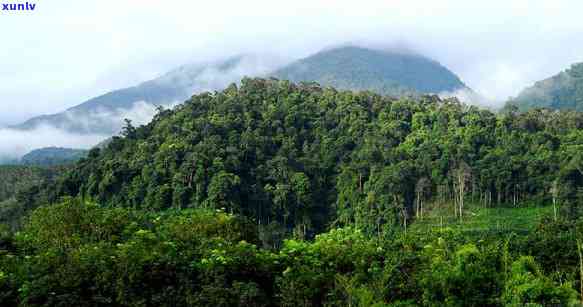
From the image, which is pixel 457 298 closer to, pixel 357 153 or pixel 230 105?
pixel 357 153

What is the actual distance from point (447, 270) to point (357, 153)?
52.1 m

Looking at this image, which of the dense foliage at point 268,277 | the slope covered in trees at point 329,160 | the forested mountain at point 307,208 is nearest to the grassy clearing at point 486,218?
the forested mountain at point 307,208

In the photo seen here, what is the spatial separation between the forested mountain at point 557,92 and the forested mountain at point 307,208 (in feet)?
243

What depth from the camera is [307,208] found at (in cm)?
6981

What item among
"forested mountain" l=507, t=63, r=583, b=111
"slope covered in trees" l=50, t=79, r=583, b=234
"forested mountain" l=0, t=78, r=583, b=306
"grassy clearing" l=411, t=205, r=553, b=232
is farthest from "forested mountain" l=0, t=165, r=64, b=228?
"forested mountain" l=507, t=63, r=583, b=111

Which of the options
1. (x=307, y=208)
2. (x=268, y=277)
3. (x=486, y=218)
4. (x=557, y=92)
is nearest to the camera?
(x=268, y=277)

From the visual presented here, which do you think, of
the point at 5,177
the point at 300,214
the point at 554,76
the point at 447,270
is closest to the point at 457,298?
the point at 447,270

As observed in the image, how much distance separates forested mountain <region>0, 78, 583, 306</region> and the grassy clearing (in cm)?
47

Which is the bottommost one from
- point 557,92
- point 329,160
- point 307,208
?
point 307,208

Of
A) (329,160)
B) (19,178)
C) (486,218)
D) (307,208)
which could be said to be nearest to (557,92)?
(329,160)

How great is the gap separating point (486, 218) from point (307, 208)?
18129 millimetres

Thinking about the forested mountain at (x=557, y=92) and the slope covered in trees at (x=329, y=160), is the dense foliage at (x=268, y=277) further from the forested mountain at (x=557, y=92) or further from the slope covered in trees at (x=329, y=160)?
the forested mountain at (x=557, y=92)

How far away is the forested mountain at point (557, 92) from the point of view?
15388cm

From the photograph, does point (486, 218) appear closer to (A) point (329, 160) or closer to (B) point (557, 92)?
(A) point (329, 160)
